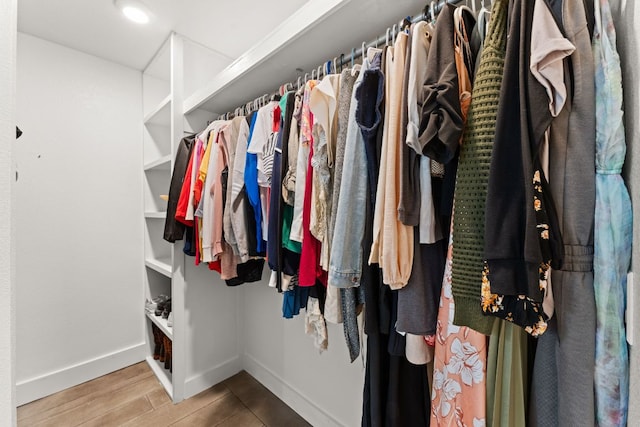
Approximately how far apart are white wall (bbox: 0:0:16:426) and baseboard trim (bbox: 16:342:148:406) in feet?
5.92

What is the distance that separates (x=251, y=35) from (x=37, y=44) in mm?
1395

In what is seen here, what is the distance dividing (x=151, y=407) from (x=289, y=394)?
0.85m

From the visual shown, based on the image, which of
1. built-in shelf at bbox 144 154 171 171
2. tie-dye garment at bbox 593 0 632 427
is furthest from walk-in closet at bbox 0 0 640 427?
built-in shelf at bbox 144 154 171 171

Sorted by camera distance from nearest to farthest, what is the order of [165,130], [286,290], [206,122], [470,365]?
[470,365]
[286,290]
[206,122]
[165,130]

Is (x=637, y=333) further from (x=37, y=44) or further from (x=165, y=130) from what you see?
(x=37, y=44)

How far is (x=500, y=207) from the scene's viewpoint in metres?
0.49

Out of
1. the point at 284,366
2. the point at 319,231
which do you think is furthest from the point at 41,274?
the point at 319,231

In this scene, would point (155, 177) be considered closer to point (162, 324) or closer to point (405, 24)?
point (162, 324)

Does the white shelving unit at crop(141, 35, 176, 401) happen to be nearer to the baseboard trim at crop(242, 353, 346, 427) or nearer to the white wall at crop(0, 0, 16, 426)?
the baseboard trim at crop(242, 353, 346, 427)

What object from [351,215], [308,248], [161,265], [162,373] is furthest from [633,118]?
[162,373]

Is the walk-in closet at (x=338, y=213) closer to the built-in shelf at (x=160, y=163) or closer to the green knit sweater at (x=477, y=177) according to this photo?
the green knit sweater at (x=477, y=177)

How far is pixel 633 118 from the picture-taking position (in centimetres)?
48

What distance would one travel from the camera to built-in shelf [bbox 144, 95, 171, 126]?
73.4 inches

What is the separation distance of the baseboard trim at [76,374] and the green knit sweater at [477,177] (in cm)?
252
